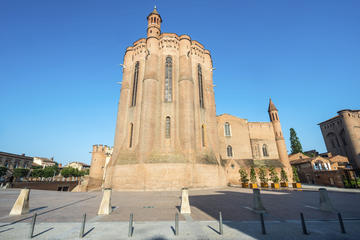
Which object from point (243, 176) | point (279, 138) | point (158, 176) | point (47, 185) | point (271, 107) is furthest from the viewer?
point (271, 107)

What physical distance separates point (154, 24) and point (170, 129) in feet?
58.6

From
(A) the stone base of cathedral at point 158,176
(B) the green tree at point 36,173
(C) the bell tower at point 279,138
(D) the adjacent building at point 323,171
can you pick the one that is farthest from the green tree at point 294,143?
(B) the green tree at point 36,173

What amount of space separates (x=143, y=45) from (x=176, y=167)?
19615 mm

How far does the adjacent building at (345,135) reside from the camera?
37438 millimetres

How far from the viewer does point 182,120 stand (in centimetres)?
2188

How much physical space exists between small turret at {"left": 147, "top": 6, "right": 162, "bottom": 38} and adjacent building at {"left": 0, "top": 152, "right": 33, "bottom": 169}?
166 feet

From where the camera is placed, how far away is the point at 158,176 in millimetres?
18609

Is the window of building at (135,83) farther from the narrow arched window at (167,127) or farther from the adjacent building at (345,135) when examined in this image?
the adjacent building at (345,135)

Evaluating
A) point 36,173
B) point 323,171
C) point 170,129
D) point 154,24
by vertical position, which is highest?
point 154,24

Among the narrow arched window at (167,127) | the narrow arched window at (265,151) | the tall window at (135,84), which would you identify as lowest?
the narrow arched window at (265,151)

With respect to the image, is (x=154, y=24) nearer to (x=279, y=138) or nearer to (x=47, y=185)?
(x=279, y=138)

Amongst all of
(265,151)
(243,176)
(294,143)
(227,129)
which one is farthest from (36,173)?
(294,143)

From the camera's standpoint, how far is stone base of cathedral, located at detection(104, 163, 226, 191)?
18.5 meters

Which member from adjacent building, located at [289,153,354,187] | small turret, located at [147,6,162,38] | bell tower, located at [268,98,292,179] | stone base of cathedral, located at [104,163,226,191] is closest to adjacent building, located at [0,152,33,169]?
stone base of cathedral, located at [104,163,226,191]
